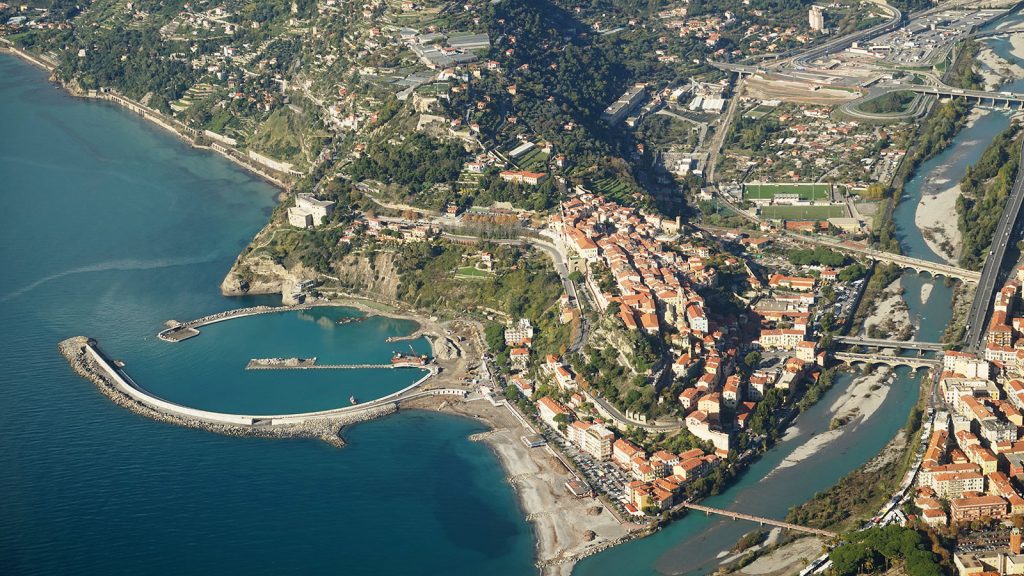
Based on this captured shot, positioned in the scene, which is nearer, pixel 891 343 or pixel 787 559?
pixel 787 559

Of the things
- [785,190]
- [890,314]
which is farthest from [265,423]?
[785,190]

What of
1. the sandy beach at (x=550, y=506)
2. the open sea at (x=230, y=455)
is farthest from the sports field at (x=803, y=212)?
the sandy beach at (x=550, y=506)

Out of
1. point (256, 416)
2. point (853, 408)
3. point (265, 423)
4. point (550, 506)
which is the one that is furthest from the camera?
point (256, 416)

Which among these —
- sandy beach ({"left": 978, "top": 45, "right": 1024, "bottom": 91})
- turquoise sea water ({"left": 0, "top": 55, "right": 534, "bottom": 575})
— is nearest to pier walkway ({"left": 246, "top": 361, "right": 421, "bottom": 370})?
turquoise sea water ({"left": 0, "top": 55, "right": 534, "bottom": 575})

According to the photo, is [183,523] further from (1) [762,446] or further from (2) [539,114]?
(2) [539,114]

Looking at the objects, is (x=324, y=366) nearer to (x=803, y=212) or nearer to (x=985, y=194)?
(x=803, y=212)

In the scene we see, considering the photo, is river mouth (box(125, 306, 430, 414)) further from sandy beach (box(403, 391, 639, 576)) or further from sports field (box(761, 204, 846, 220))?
sports field (box(761, 204, 846, 220))
